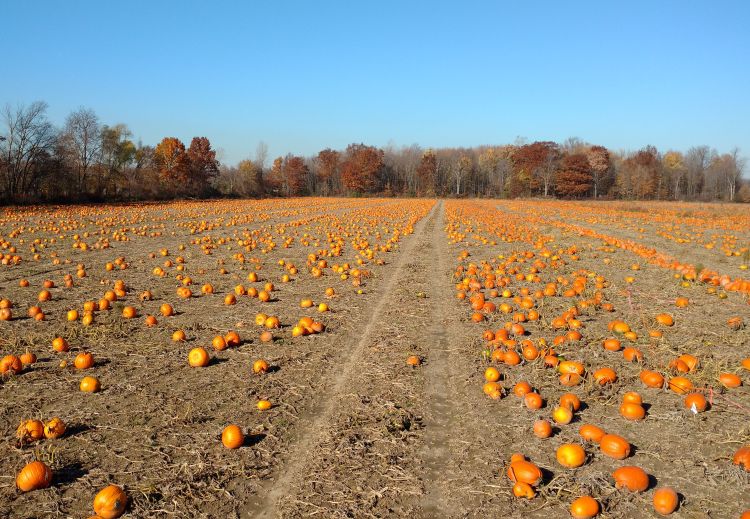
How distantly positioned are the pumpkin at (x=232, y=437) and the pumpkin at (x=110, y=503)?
32.4 inches

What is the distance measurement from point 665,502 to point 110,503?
353 centimetres

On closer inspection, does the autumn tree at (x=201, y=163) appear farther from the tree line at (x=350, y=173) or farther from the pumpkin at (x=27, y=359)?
the pumpkin at (x=27, y=359)

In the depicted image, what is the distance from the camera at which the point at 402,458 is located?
360 cm

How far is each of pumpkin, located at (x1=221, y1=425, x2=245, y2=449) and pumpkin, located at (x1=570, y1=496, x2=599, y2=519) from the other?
2.46 metres

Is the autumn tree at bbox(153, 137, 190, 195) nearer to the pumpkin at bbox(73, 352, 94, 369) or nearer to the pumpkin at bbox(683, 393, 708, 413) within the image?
the pumpkin at bbox(73, 352, 94, 369)

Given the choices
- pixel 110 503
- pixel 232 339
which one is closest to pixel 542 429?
pixel 110 503

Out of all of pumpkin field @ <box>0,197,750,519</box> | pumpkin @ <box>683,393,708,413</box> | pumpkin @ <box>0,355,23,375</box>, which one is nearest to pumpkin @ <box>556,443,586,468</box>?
pumpkin field @ <box>0,197,750,519</box>

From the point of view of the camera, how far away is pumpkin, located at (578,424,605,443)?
3.71m

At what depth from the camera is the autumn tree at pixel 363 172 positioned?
96.6m

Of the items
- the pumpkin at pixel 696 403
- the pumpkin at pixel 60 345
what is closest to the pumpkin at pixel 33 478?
the pumpkin at pixel 60 345

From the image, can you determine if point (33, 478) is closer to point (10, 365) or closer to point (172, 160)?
point (10, 365)

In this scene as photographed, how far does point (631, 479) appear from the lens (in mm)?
3145

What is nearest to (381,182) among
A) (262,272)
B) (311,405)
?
(262,272)

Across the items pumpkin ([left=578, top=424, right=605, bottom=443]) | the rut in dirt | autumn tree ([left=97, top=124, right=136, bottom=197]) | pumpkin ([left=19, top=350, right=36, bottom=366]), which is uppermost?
autumn tree ([left=97, top=124, right=136, bottom=197])
